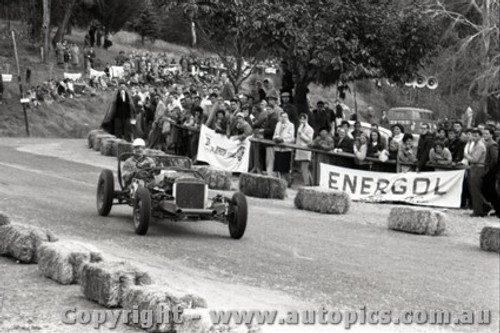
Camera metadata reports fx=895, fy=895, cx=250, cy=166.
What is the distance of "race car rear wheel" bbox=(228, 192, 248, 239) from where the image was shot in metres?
11.8

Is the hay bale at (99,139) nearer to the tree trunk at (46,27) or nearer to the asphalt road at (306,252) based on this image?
the asphalt road at (306,252)

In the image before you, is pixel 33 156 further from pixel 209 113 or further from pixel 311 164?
pixel 311 164

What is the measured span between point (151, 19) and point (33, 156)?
39.6m

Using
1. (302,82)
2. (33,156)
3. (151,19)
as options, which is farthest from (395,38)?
(151,19)

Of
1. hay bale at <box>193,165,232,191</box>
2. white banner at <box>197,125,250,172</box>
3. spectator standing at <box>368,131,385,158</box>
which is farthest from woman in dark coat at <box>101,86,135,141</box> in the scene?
spectator standing at <box>368,131,385,158</box>

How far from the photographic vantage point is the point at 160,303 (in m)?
6.96

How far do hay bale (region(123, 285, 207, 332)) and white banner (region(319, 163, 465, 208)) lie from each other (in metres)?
11.2

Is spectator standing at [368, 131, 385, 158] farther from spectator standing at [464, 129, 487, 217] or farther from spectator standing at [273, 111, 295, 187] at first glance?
spectator standing at [464, 129, 487, 217]

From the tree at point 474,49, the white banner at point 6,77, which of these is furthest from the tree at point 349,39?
the white banner at point 6,77

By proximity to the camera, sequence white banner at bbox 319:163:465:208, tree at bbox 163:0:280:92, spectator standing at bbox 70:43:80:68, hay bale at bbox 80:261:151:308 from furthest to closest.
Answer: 1. spectator standing at bbox 70:43:80:68
2. tree at bbox 163:0:280:92
3. white banner at bbox 319:163:465:208
4. hay bale at bbox 80:261:151:308

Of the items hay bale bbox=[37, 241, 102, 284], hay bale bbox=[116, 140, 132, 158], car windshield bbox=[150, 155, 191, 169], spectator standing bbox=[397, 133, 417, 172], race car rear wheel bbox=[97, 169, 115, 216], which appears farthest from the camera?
hay bale bbox=[116, 140, 132, 158]

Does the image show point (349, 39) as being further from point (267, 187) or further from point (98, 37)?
point (98, 37)

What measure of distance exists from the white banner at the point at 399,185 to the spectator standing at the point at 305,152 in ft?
1.75

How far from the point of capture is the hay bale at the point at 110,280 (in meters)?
7.68
